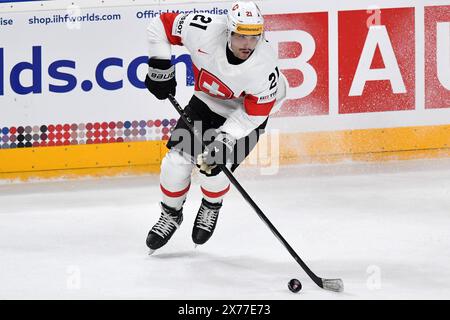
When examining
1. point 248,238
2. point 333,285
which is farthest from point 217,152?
point 248,238

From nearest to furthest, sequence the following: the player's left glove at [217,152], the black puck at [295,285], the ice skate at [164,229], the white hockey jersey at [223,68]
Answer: the black puck at [295,285]
the player's left glove at [217,152]
the white hockey jersey at [223,68]
the ice skate at [164,229]

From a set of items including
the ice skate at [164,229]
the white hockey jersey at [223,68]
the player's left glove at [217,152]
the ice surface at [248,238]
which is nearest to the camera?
the ice surface at [248,238]

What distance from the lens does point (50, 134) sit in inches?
261

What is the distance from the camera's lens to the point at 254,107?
4.57 m

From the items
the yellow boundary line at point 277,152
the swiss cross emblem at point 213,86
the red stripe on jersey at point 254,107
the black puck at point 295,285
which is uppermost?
the swiss cross emblem at point 213,86

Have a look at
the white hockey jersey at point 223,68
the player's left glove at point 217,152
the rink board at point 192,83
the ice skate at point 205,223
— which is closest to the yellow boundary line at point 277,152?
the rink board at point 192,83

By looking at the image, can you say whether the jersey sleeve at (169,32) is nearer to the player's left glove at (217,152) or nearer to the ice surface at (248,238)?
the player's left glove at (217,152)

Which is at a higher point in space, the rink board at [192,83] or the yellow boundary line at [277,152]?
the rink board at [192,83]

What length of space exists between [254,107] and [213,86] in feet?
0.83

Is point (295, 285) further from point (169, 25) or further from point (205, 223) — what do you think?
point (169, 25)

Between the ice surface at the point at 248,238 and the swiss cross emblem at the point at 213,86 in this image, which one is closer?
the ice surface at the point at 248,238

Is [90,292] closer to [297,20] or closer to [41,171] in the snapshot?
[41,171]

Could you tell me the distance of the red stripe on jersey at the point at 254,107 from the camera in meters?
4.57

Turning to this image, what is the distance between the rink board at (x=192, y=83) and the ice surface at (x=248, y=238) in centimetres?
17
